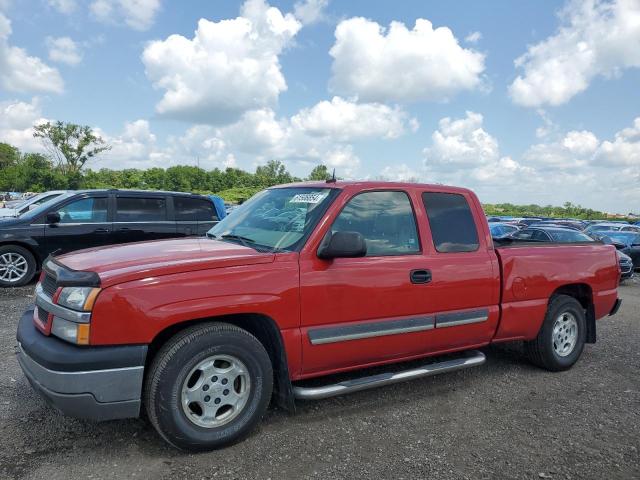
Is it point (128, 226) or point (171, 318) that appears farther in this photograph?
point (128, 226)

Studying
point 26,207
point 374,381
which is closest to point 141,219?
point 26,207

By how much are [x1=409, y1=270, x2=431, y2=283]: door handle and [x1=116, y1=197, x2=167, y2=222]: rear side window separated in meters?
6.84

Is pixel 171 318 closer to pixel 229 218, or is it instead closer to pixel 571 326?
pixel 229 218

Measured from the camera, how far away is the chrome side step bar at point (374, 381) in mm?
3426

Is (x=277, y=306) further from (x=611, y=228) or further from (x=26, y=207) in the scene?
(x=611, y=228)

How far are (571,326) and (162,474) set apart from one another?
4.15 metres

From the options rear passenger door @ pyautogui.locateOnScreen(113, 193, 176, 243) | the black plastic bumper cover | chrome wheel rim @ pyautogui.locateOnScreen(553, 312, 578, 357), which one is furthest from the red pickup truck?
rear passenger door @ pyautogui.locateOnScreen(113, 193, 176, 243)

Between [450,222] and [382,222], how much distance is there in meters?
0.74

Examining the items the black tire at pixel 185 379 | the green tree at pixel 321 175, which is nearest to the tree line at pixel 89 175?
the green tree at pixel 321 175

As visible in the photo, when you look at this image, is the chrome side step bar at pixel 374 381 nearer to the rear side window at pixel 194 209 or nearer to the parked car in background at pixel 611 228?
the rear side window at pixel 194 209

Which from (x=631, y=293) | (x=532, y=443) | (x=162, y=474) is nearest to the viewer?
(x=162, y=474)

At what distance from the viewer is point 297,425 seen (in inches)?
143

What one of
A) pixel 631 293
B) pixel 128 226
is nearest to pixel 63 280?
pixel 128 226

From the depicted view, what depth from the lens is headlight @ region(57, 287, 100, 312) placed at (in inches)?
112
